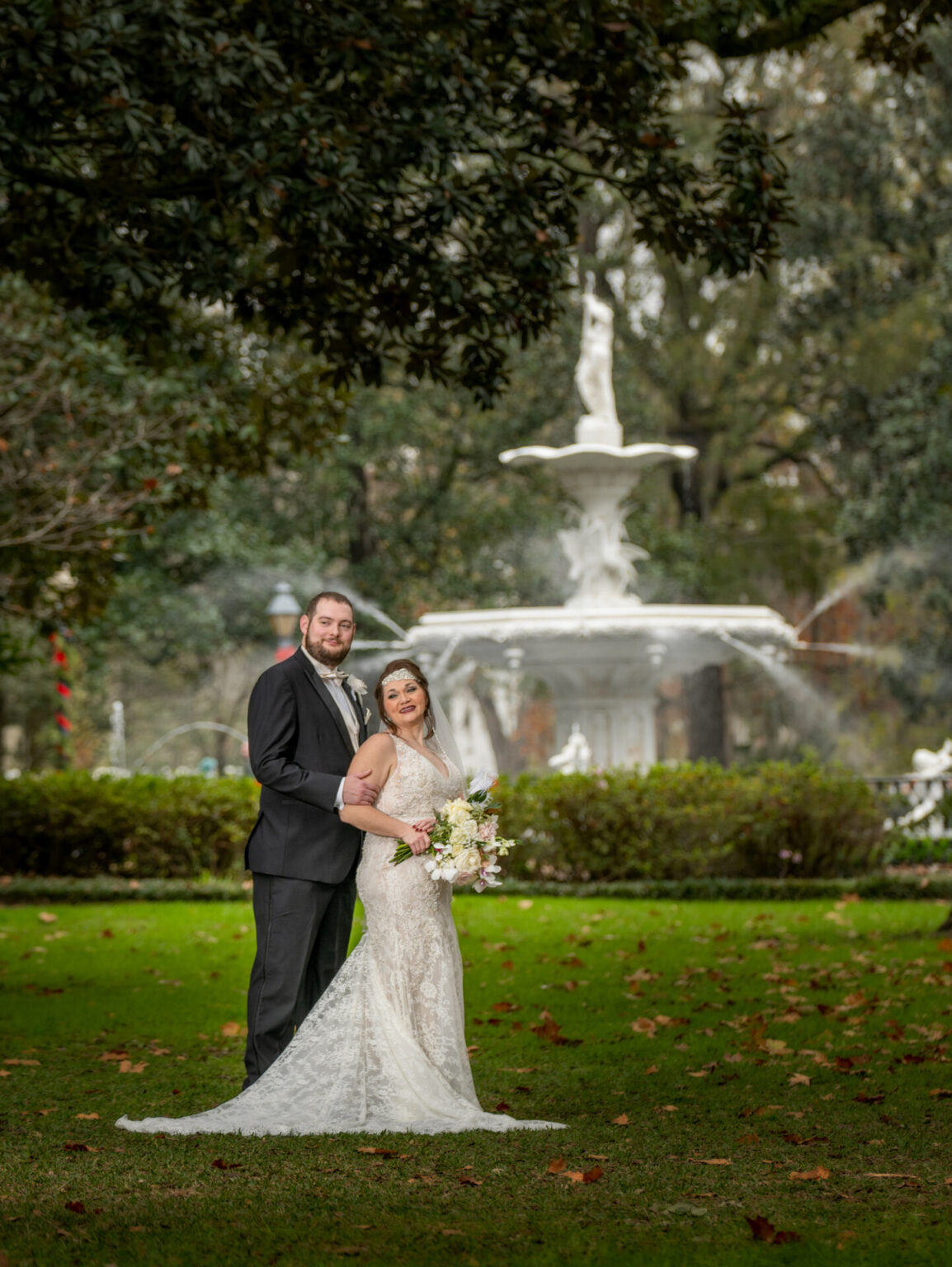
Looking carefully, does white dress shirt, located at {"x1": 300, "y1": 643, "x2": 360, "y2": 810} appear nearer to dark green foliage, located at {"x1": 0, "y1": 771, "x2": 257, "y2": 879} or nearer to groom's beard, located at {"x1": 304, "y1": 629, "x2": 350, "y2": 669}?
groom's beard, located at {"x1": 304, "y1": 629, "x2": 350, "y2": 669}

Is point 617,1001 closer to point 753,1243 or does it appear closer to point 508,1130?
point 508,1130

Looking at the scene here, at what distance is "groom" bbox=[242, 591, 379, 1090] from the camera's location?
6.06 metres

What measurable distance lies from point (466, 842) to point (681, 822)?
30.9 ft

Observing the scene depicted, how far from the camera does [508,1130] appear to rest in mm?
5684

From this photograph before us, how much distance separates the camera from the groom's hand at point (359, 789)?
587 cm

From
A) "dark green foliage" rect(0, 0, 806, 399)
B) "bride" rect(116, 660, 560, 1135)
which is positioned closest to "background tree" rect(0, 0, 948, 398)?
"dark green foliage" rect(0, 0, 806, 399)

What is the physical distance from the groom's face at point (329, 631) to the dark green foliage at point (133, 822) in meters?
9.57

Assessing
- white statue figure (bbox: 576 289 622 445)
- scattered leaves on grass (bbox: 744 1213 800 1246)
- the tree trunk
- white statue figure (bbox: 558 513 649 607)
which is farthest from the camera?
the tree trunk

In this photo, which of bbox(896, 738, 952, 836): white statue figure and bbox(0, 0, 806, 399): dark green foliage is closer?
bbox(0, 0, 806, 399): dark green foliage

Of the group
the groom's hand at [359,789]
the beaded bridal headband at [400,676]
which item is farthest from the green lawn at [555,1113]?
the beaded bridal headband at [400,676]

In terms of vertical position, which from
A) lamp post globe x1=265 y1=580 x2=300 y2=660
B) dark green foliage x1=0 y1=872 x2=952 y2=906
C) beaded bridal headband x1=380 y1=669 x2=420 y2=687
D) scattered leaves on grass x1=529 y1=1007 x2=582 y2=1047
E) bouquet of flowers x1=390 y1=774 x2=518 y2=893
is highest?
lamp post globe x1=265 y1=580 x2=300 y2=660

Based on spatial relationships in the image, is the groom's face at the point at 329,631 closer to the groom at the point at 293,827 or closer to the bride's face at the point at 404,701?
the groom at the point at 293,827

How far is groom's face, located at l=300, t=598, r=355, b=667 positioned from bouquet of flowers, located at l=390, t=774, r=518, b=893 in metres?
0.75

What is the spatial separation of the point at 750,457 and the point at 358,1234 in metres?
30.1
